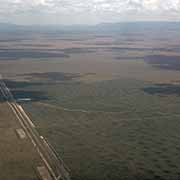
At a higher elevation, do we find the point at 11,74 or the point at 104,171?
the point at 11,74

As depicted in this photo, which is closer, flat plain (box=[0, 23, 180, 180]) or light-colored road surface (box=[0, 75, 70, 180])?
light-colored road surface (box=[0, 75, 70, 180])

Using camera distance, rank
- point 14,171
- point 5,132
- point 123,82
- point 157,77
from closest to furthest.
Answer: point 14,171, point 5,132, point 123,82, point 157,77

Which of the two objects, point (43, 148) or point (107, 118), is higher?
point (43, 148)

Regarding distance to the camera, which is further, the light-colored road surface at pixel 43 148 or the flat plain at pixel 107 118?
the flat plain at pixel 107 118

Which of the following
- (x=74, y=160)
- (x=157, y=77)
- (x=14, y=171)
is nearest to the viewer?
(x=14, y=171)

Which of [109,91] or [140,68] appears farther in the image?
[140,68]

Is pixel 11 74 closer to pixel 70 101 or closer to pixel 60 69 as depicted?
pixel 60 69

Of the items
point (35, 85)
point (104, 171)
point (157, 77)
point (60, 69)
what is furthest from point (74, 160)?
point (60, 69)
